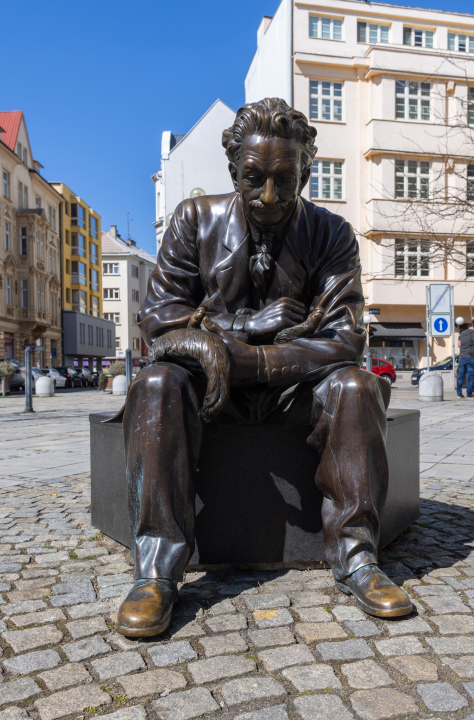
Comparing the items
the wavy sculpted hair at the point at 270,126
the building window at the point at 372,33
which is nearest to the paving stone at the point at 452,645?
the wavy sculpted hair at the point at 270,126

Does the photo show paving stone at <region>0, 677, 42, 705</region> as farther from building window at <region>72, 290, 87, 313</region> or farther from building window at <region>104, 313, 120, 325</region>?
building window at <region>104, 313, 120, 325</region>

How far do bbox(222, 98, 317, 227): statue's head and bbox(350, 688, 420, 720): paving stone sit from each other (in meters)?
1.71

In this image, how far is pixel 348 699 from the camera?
159 centimetres

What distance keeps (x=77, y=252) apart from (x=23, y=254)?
13937 millimetres

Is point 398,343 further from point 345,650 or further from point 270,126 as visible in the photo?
point 345,650

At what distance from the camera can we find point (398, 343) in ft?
111

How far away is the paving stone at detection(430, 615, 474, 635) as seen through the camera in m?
2.00

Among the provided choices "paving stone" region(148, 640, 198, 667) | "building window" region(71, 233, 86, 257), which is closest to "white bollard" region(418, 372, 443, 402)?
"paving stone" region(148, 640, 198, 667)

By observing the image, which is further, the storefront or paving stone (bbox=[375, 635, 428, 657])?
the storefront

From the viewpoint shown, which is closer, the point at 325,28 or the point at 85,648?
the point at 85,648

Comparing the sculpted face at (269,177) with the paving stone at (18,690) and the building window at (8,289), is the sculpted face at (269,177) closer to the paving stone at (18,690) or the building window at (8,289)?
the paving stone at (18,690)

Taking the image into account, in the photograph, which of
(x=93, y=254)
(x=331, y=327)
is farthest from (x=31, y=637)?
(x=93, y=254)

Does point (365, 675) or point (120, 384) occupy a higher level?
point (365, 675)

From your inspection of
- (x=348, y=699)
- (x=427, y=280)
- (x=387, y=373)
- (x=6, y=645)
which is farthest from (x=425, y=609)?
(x=427, y=280)
